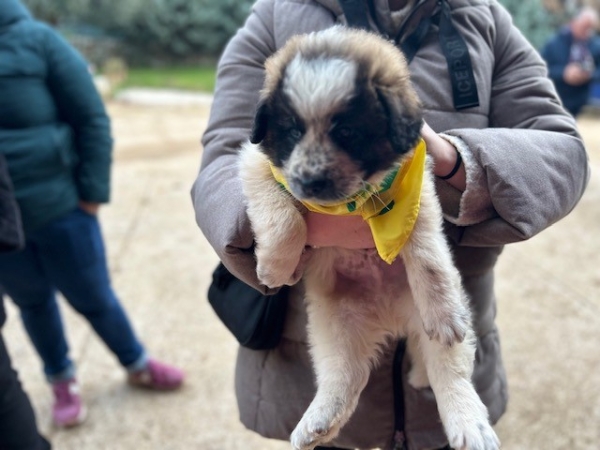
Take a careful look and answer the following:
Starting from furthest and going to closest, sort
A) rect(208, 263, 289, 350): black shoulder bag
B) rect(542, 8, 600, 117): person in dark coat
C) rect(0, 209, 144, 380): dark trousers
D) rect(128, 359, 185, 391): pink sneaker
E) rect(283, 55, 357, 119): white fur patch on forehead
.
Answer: rect(542, 8, 600, 117): person in dark coat
rect(128, 359, 185, 391): pink sneaker
rect(0, 209, 144, 380): dark trousers
rect(208, 263, 289, 350): black shoulder bag
rect(283, 55, 357, 119): white fur patch on forehead

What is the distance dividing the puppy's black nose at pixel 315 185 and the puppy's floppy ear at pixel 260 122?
0.64ft

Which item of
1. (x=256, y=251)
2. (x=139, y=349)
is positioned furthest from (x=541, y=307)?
(x=256, y=251)

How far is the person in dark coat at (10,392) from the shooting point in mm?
2599

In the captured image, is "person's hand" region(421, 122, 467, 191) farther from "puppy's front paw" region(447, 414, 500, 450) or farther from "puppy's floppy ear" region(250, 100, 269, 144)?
"puppy's front paw" region(447, 414, 500, 450)

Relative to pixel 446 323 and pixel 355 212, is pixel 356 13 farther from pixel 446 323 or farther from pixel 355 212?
pixel 446 323

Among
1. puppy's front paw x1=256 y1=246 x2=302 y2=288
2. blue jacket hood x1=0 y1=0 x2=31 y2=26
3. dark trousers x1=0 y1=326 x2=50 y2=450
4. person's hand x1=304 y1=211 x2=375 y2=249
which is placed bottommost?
dark trousers x1=0 y1=326 x2=50 y2=450

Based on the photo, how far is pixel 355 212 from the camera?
1.63 meters

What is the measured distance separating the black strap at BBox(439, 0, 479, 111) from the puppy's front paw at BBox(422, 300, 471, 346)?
22.5 inches

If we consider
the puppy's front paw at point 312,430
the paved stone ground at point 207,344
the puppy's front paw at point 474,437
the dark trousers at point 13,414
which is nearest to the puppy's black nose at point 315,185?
the puppy's front paw at point 312,430

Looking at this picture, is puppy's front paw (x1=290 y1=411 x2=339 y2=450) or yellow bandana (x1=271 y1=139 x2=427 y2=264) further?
puppy's front paw (x1=290 y1=411 x2=339 y2=450)

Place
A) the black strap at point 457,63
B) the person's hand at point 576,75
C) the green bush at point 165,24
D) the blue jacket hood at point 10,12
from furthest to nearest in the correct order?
the green bush at point 165,24 < the person's hand at point 576,75 < the blue jacket hood at point 10,12 < the black strap at point 457,63

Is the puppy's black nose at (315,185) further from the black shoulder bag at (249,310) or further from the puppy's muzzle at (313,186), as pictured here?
the black shoulder bag at (249,310)

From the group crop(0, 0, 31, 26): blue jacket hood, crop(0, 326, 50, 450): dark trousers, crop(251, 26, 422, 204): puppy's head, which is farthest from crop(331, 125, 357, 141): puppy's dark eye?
crop(0, 0, 31, 26): blue jacket hood

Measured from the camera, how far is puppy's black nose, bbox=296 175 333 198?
1458 millimetres
